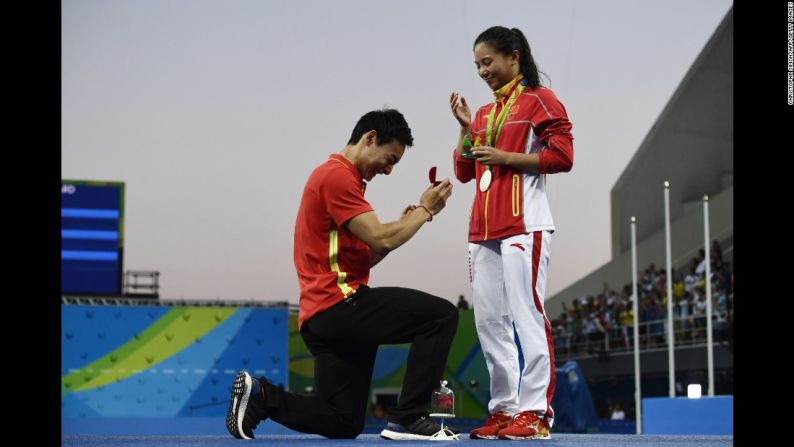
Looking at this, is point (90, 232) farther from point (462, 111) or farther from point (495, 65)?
point (495, 65)

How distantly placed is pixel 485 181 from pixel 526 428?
1068 millimetres

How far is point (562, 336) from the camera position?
26172 mm

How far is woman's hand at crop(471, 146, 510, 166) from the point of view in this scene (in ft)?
15.3

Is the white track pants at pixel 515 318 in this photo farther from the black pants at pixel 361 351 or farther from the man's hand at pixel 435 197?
the man's hand at pixel 435 197

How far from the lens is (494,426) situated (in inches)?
183

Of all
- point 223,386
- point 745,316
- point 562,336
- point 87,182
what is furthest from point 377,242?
point 562,336

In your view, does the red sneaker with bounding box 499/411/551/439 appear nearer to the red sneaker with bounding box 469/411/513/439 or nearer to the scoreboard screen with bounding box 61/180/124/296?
the red sneaker with bounding box 469/411/513/439

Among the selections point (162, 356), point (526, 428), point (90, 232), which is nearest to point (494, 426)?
point (526, 428)

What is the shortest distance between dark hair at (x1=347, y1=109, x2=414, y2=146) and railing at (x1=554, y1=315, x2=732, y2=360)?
49.3ft

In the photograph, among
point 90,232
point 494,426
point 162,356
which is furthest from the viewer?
point 162,356

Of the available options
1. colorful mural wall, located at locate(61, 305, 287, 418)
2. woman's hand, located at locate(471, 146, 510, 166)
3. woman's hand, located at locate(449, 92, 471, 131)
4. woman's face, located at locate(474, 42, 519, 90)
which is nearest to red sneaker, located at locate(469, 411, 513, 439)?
woman's hand, located at locate(471, 146, 510, 166)

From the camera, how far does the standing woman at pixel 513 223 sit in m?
4.66
